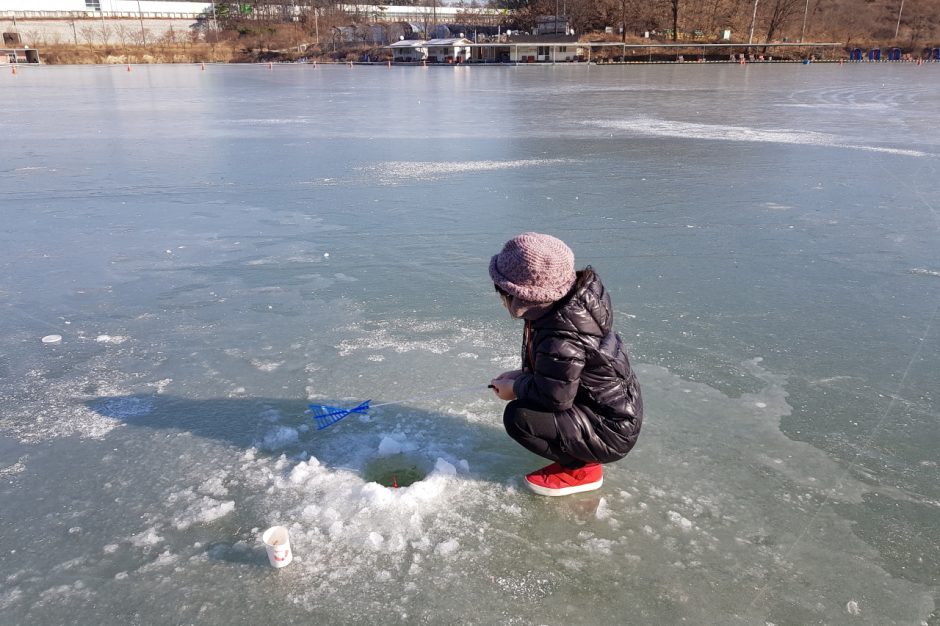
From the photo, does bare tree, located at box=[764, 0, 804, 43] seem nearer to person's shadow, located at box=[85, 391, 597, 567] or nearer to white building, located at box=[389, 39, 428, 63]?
white building, located at box=[389, 39, 428, 63]

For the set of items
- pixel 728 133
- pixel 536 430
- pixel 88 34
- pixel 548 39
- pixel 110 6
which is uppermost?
pixel 110 6

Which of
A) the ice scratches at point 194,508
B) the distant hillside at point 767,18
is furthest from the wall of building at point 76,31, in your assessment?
the ice scratches at point 194,508

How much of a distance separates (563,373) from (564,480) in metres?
0.50

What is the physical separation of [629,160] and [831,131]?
18.4 feet

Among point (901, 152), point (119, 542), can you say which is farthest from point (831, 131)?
point (119, 542)

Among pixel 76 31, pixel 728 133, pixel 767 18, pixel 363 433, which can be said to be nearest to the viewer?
pixel 363 433

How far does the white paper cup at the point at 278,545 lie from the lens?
6.89 ft

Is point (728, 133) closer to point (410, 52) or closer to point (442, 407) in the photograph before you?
point (442, 407)

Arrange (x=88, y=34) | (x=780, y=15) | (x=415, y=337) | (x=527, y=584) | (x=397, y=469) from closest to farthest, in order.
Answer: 1. (x=527, y=584)
2. (x=397, y=469)
3. (x=415, y=337)
4. (x=780, y=15)
5. (x=88, y=34)

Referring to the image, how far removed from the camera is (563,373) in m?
2.25

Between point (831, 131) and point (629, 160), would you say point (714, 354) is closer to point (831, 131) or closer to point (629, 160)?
point (629, 160)

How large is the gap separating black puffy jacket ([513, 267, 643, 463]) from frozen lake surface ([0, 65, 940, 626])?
0.29 metres

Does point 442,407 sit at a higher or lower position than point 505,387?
lower

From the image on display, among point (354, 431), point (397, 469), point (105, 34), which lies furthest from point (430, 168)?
point (105, 34)
